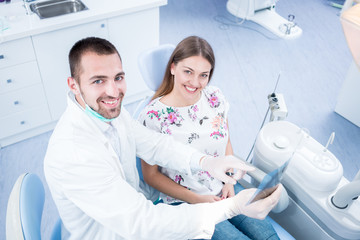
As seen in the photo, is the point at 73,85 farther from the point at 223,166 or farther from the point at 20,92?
the point at 20,92

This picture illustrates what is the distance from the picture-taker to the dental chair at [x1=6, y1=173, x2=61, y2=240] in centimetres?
97

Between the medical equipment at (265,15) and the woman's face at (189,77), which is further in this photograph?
the medical equipment at (265,15)

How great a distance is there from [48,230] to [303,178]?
1543mm

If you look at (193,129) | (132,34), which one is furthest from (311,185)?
(132,34)

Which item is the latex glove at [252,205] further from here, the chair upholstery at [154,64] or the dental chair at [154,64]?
the chair upholstery at [154,64]

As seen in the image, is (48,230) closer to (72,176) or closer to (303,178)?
(72,176)

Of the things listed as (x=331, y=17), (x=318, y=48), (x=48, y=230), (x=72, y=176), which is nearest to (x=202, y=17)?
(x=318, y=48)

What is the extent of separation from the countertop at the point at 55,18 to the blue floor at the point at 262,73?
2.85 ft

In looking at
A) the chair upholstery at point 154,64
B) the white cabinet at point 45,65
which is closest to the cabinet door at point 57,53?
the white cabinet at point 45,65

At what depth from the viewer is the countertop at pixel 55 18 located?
2.18m

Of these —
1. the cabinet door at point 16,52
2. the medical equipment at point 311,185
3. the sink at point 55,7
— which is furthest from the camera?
the sink at point 55,7

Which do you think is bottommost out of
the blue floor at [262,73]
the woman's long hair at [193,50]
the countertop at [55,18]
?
the blue floor at [262,73]

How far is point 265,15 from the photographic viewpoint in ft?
13.4

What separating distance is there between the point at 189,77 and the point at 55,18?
128cm
